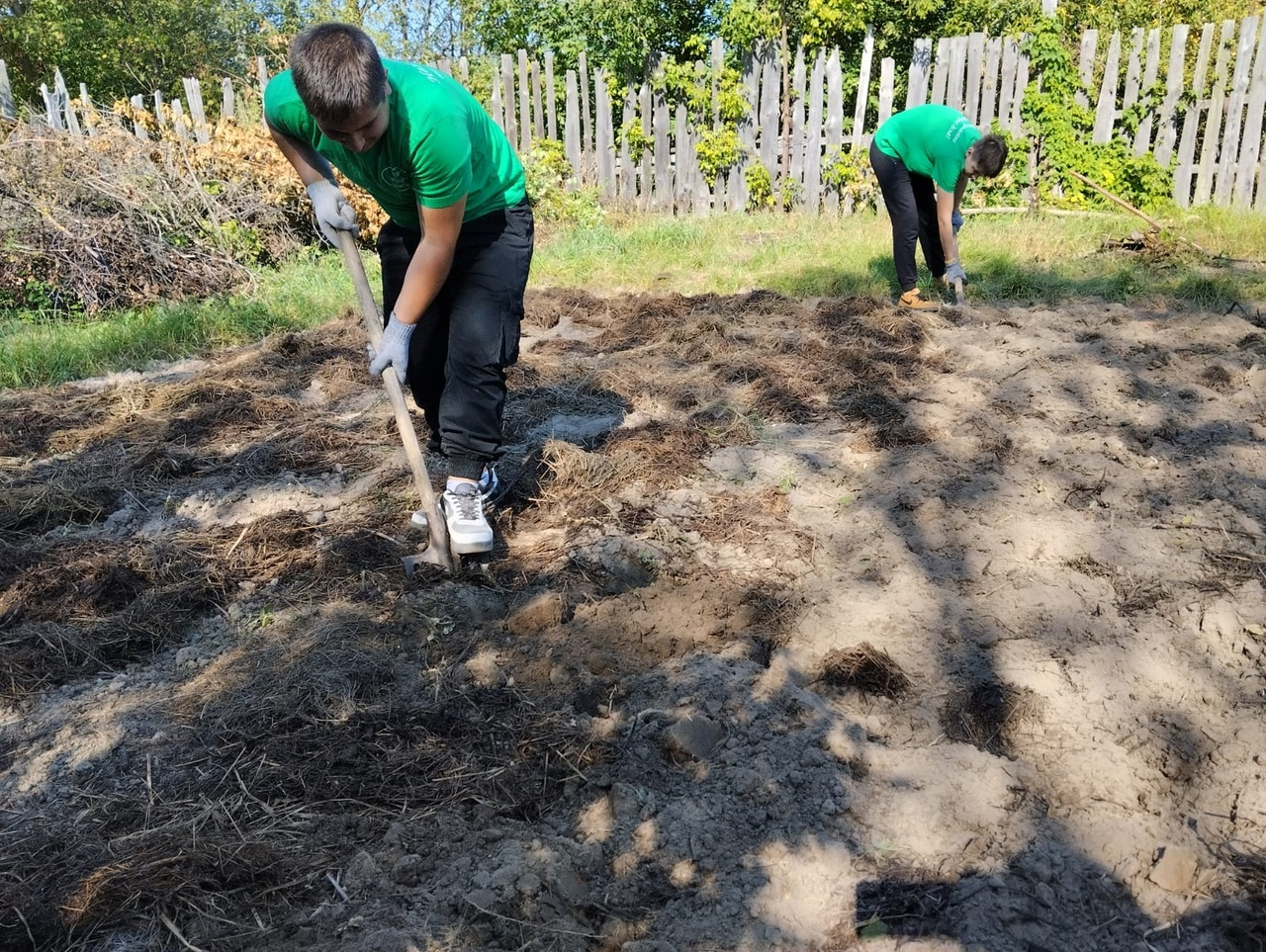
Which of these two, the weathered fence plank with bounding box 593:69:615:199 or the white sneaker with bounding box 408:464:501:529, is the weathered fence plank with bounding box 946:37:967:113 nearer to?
the weathered fence plank with bounding box 593:69:615:199

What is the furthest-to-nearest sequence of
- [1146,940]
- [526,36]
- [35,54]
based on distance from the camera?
[35,54] < [526,36] < [1146,940]

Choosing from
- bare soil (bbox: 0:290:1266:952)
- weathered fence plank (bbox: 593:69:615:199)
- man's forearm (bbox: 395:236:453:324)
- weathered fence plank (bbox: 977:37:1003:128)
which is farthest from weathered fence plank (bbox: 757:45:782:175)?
man's forearm (bbox: 395:236:453:324)

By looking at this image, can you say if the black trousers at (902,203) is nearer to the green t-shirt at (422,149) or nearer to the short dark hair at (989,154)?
the short dark hair at (989,154)

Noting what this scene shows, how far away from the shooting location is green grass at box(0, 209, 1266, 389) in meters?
6.11

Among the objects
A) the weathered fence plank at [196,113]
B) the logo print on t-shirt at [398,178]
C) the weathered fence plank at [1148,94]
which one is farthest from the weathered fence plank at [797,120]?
the logo print on t-shirt at [398,178]

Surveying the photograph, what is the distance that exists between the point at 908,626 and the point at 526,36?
1375cm

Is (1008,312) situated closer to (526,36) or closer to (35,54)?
(526,36)

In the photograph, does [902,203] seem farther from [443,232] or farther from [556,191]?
[556,191]

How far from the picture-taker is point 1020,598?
9.54 feet

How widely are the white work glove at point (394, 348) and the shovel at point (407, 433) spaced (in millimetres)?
37

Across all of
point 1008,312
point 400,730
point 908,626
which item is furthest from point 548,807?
point 1008,312

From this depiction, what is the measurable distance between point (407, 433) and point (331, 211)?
31.5 inches

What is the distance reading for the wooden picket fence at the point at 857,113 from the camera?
885 centimetres

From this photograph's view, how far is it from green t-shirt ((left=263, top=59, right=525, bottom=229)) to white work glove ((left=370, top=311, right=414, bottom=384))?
412mm
